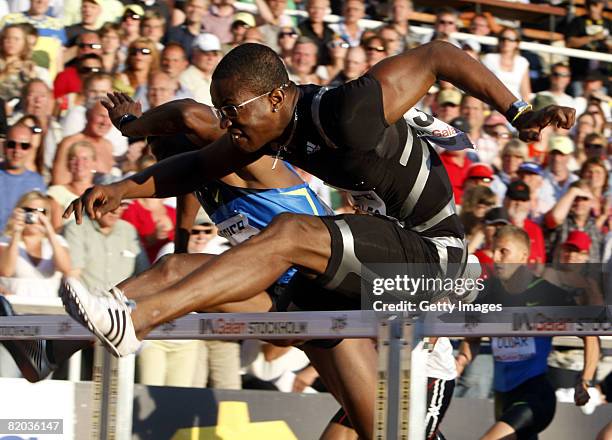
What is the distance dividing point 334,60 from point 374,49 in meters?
0.34

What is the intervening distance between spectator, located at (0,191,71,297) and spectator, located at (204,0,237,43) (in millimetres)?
2841

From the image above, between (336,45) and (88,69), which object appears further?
(336,45)

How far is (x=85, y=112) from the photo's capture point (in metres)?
7.25

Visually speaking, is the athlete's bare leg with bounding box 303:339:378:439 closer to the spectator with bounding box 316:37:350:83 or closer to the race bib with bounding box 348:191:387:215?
the race bib with bounding box 348:191:387:215

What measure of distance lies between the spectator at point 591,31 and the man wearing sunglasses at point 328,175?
293 inches

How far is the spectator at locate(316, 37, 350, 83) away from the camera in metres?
8.62

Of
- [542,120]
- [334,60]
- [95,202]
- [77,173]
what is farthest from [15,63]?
[542,120]

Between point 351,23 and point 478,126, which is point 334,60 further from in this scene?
point 478,126

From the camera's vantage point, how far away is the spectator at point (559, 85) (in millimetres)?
9742

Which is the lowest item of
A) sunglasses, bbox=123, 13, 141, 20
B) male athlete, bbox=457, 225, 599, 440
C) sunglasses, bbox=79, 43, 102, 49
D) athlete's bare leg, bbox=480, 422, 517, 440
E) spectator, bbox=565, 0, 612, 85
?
athlete's bare leg, bbox=480, 422, 517, 440

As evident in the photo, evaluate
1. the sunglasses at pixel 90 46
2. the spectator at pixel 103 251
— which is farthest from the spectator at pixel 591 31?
the spectator at pixel 103 251

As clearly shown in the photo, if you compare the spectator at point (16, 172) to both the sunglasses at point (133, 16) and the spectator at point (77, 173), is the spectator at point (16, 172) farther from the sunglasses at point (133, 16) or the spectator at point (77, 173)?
the sunglasses at point (133, 16)

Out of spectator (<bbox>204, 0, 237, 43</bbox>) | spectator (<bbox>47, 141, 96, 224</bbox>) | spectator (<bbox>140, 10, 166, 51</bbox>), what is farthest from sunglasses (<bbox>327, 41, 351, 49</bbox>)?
spectator (<bbox>47, 141, 96, 224</bbox>)

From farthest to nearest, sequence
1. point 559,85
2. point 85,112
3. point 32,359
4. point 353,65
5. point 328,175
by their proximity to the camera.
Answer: point 559,85
point 353,65
point 85,112
point 32,359
point 328,175
